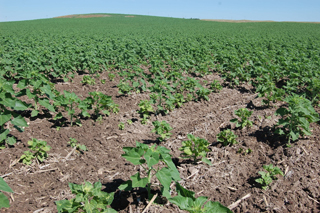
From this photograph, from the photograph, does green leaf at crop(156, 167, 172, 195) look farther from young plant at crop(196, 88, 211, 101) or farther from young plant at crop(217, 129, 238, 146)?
young plant at crop(196, 88, 211, 101)

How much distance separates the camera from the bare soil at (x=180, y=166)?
3.44m

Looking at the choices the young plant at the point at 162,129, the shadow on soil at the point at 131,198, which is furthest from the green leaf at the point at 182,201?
the young plant at the point at 162,129

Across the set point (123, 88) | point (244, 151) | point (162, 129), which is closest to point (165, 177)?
point (162, 129)

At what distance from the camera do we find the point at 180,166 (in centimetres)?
447

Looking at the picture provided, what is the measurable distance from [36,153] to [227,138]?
151 inches

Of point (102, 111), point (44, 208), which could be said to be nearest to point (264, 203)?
point (44, 208)

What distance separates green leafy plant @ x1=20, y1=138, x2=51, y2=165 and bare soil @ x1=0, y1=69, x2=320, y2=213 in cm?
12

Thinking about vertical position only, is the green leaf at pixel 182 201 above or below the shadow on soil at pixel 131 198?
above

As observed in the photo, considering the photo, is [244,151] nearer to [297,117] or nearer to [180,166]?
[297,117]

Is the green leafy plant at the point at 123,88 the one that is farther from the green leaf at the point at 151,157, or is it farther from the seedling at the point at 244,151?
the green leaf at the point at 151,157

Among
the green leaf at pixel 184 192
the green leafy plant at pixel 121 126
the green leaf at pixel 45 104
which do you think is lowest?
the green leafy plant at pixel 121 126

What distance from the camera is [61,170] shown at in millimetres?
4332

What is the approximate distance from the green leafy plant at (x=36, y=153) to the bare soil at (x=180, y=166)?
12 centimetres

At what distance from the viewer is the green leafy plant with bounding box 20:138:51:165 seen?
13.9 feet
